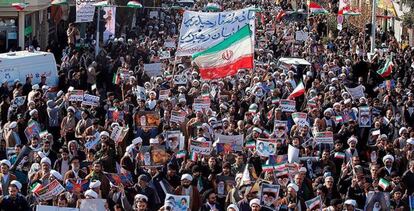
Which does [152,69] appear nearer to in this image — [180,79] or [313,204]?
[180,79]

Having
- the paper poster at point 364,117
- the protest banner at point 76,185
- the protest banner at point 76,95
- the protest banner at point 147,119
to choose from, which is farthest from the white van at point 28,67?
the protest banner at point 76,185

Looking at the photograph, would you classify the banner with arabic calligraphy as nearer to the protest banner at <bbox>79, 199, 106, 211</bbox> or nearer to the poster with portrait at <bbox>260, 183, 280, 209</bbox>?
the poster with portrait at <bbox>260, 183, 280, 209</bbox>

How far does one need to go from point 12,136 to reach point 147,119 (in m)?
2.44

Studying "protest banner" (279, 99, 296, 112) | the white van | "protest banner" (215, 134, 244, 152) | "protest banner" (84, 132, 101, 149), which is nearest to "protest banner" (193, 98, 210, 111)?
"protest banner" (279, 99, 296, 112)

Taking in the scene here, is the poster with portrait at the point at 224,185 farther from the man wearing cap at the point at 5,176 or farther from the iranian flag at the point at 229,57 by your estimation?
the iranian flag at the point at 229,57

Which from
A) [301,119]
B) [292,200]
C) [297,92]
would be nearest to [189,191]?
[292,200]

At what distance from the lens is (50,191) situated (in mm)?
13703

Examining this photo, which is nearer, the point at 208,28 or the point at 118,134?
the point at 118,134

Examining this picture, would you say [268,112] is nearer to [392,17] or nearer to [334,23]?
[334,23]

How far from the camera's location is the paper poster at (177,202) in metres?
13.2

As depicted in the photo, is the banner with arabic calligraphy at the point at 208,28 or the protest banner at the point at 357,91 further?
the banner with arabic calligraphy at the point at 208,28

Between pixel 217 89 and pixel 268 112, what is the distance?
92.8 inches

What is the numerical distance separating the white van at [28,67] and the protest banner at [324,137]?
25.1ft

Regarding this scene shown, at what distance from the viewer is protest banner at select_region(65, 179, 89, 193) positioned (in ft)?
46.5
